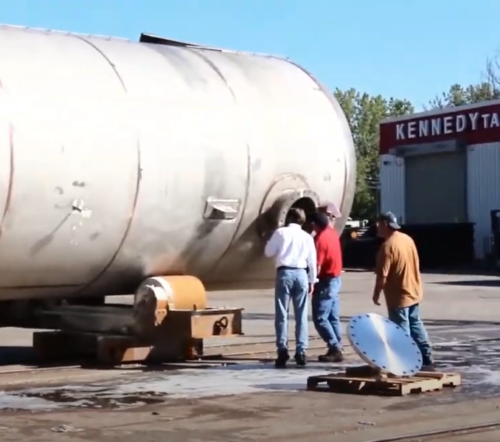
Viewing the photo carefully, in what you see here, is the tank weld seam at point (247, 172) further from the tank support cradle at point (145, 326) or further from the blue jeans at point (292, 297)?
the blue jeans at point (292, 297)

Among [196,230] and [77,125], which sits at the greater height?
[77,125]

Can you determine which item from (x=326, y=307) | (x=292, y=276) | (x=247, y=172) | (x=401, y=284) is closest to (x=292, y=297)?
(x=292, y=276)

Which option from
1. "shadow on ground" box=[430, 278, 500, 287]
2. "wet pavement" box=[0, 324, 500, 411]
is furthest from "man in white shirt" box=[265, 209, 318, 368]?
"shadow on ground" box=[430, 278, 500, 287]

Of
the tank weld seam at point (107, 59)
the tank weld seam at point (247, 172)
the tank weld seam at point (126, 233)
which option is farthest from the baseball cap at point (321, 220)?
the tank weld seam at point (107, 59)

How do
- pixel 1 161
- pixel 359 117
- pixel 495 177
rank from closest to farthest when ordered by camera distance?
pixel 1 161
pixel 495 177
pixel 359 117

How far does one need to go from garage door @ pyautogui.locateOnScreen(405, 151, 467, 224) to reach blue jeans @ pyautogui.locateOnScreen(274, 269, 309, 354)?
31.4m

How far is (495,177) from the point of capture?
4116 cm

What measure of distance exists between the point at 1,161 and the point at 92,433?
294 centimetres

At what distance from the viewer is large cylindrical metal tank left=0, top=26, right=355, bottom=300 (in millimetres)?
10359

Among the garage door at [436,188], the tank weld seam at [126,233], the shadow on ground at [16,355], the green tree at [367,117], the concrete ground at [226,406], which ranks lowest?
the concrete ground at [226,406]

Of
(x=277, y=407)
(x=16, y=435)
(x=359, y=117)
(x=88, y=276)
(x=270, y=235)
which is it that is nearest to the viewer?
(x=16, y=435)

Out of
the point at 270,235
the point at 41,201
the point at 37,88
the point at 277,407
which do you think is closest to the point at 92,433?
the point at 277,407

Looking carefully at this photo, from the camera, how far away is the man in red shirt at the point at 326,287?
11945mm

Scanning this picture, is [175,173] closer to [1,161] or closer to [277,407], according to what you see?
[1,161]
